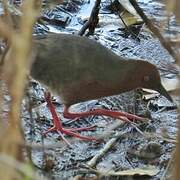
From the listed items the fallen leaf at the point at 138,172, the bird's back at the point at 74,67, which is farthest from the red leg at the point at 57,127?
the fallen leaf at the point at 138,172

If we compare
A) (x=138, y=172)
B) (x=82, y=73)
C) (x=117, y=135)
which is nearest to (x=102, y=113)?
(x=117, y=135)

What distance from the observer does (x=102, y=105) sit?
192 inches

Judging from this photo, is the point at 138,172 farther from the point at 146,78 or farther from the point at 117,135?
the point at 146,78

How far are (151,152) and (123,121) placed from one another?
39 cm

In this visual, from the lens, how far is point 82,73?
4227 mm

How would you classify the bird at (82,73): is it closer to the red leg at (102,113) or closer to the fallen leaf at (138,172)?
the red leg at (102,113)

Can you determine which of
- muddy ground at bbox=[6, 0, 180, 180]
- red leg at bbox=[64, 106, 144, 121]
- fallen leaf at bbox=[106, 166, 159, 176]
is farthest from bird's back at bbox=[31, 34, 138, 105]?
fallen leaf at bbox=[106, 166, 159, 176]

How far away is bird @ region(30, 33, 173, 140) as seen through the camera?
13.6ft


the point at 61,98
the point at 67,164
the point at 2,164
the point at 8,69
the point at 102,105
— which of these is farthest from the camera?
the point at 102,105

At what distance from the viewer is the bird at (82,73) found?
415 centimetres

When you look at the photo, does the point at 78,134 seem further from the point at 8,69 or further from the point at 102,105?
the point at 8,69

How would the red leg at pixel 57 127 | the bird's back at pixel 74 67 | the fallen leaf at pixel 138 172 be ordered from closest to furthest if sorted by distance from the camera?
the fallen leaf at pixel 138 172, the bird's back at pixel 74 67, the red leg at pixel 57 127

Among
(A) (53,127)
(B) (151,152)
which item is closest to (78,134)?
(A) (53,127)

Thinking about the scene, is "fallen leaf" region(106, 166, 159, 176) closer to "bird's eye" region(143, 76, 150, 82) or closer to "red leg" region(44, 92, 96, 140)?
"red leg" region(44, 92, 96, 140)
